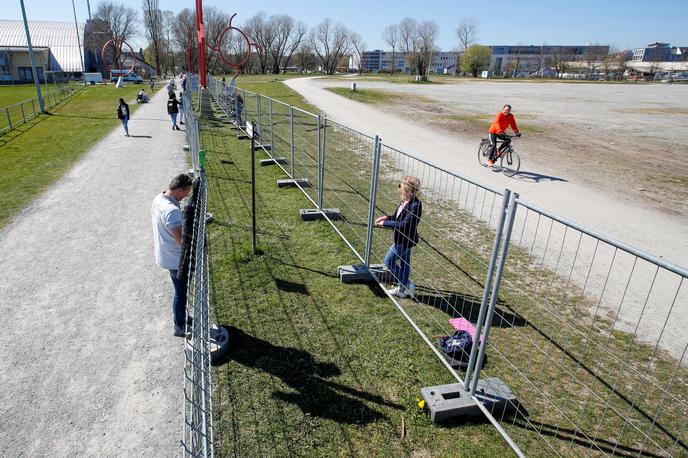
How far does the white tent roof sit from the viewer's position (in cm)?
6794


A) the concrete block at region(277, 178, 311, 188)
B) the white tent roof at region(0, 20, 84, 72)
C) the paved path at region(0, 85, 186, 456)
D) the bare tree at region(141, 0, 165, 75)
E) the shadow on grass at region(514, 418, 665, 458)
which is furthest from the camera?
the white tent roof at region(0, 20, 84, 72)

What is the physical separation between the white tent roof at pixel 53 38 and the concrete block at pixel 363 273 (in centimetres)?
7906

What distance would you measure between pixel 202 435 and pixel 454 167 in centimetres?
1185

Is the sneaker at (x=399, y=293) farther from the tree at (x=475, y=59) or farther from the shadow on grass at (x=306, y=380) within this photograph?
the tree at (x=475, y=59)

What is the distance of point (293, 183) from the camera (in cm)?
1069

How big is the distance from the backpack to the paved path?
→ 2598mm

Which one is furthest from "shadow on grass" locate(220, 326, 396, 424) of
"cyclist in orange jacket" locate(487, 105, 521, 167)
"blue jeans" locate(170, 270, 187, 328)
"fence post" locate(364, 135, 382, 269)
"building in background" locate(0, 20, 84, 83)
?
"building in background" locate(0, 20, 84, 83)

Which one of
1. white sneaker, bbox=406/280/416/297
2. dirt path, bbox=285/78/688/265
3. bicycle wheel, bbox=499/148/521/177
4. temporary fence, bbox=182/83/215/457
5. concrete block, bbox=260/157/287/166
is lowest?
concrete block, bbox=260/157/287/166

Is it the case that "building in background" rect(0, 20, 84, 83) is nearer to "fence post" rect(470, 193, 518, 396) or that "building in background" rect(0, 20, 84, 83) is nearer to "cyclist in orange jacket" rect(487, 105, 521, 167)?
"cyclist in orange jacket" rect(487, 105, 521, 167)

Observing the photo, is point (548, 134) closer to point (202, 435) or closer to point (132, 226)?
point (132, 226)

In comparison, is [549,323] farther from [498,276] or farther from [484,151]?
[484,151]

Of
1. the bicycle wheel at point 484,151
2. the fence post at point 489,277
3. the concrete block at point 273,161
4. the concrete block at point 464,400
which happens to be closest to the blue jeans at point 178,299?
the concrete block at point 464,400

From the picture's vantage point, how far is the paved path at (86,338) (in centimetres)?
355

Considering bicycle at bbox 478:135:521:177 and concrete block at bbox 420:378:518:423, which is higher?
bicycle at bbox 478:135:521:177
